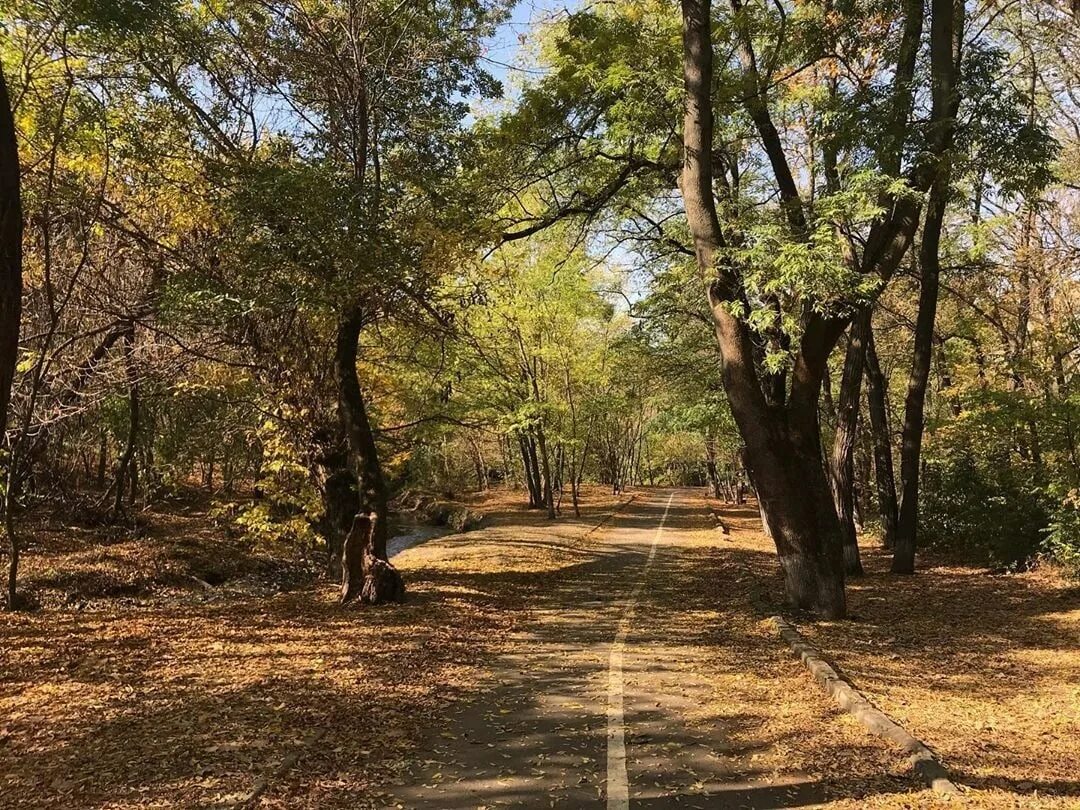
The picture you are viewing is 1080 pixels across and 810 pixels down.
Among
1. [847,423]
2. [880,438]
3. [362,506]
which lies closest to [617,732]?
[362,506]

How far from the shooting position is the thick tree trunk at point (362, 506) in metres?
10.6

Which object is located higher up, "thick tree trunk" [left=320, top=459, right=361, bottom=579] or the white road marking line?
"thick tree trunk" [left=320, top=459, right=361, bottom=579]

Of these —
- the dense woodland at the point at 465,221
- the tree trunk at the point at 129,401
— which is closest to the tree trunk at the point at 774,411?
the dense woodland at the point at 465,221

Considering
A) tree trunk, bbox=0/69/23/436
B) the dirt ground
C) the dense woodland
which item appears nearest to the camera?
tree trunk, bbox=0/69/23/436

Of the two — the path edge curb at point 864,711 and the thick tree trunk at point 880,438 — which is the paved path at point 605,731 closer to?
the path edge curb at point 864,711

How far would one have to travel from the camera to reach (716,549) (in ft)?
63.6

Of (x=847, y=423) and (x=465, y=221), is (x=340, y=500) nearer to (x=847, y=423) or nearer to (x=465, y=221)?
(x=465, y=221)

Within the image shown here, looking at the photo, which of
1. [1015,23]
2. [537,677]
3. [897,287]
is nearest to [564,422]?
[897,287]

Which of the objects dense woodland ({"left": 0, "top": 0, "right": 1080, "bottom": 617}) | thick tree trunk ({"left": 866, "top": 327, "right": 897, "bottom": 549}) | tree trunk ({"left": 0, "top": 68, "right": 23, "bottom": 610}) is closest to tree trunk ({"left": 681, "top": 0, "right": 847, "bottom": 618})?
dense woodland ({"left": 0, "top": 0, "right": 1080, "bottom": 617})

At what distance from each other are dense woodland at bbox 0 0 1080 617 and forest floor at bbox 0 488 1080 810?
145 cm

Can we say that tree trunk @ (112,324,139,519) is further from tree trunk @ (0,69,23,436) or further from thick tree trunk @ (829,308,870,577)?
thick tree trunk @ (829,308,870,577)

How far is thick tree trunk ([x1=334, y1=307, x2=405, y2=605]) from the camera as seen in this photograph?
34.9ft

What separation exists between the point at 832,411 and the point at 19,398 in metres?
18.2

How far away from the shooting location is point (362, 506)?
1138 centimetres
